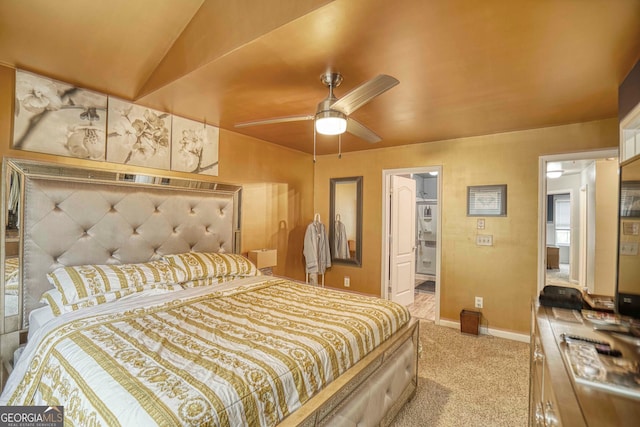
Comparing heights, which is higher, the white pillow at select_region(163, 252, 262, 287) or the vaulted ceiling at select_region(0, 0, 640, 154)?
the vaulted ceiling at select_region(0, 0, 640, 154)

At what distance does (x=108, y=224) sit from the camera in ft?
8.07

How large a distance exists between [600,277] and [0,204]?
232 inches

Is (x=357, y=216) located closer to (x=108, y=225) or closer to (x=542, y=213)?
(x=542, y=213)

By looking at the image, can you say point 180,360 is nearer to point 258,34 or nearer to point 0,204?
point 258,34

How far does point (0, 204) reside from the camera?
6.48 ft

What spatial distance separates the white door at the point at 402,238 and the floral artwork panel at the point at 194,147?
8.24 ft

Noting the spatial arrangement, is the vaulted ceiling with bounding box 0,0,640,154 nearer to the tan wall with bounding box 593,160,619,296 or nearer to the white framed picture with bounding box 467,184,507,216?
the white framed picture with bounding box 467,184,507,216

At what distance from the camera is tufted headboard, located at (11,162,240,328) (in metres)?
2.10

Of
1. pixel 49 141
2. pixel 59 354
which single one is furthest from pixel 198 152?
pixel 59 354

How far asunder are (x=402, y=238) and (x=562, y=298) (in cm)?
273

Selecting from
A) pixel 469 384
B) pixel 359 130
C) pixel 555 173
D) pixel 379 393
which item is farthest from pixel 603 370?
pixel 555 173

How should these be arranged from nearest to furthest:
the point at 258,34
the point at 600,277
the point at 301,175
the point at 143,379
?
the point at 143,379 → the point at 258,34 → the point at 600,277 → the point at 301,175

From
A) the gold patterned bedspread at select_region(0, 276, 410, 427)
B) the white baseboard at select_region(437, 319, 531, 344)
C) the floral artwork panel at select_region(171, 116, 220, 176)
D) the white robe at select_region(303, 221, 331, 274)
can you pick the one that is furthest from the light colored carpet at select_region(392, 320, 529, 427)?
the floral artwork panel at select_region(171, 116, 220, 176)

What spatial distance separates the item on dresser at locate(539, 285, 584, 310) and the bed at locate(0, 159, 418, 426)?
897 millimetres
